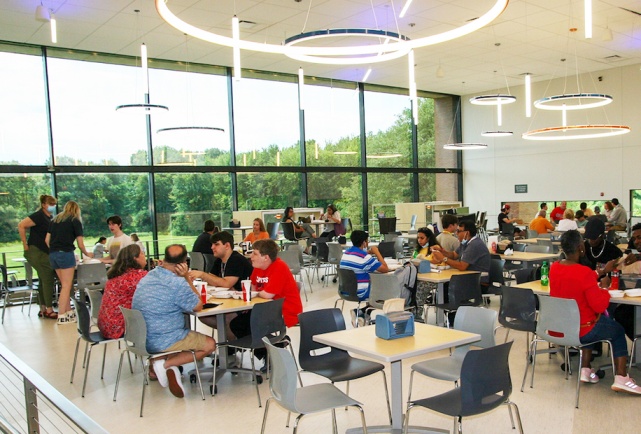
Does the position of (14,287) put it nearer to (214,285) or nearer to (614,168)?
(214,285)

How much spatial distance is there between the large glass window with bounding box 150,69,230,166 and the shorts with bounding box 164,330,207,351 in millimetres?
8107

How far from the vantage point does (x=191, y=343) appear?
481 centimetres

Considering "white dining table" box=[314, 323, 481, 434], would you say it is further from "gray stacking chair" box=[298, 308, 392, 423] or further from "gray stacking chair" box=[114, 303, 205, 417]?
"gray stacking chair" box=[114, 303, 205, 417]

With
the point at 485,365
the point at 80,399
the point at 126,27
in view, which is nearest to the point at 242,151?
the point at 126,27

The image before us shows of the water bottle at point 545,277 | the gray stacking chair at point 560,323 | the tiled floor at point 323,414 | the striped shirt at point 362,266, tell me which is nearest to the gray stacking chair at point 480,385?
the tiled floor at point 323,414

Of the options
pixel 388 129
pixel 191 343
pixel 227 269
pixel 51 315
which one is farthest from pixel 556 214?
pixel 191 343

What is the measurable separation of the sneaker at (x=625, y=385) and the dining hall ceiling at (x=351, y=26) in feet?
21.7

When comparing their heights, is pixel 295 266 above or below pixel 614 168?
below

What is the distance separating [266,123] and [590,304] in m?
10.8

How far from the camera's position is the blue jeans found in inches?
178

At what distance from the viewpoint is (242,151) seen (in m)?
13.9

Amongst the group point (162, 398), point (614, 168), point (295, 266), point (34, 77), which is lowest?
point (162, 398)

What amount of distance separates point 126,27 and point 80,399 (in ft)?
23.4

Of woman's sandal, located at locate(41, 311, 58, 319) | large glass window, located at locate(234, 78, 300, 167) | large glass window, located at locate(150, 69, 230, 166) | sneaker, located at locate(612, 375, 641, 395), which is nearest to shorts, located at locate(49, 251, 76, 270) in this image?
woman's sandal, located at locate(41, 311, 58, 319)
